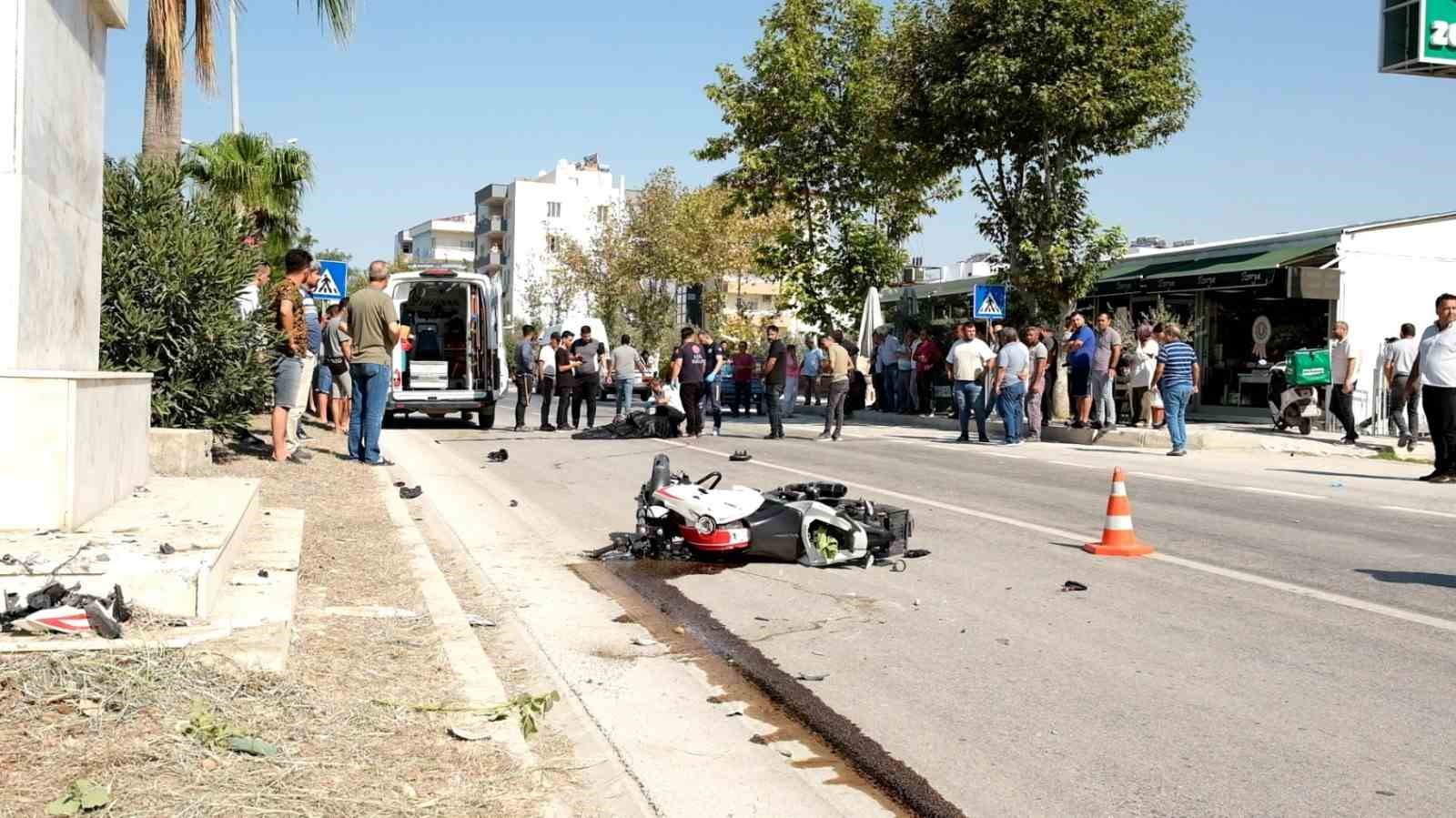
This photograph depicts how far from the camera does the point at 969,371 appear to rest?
20938 mm

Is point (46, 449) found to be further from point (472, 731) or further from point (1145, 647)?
point (1145, 647)

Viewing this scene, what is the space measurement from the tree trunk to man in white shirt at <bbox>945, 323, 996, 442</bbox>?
1158 cm

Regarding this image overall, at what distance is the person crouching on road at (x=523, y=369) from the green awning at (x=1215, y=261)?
1257cm

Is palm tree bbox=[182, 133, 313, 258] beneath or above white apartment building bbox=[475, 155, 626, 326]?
beneath

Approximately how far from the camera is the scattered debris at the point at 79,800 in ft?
11.1

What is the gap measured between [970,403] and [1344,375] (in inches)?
226

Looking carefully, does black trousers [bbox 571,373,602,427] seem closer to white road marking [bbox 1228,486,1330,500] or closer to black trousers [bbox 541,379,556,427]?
black trousers [bbox 541,379,556,427]

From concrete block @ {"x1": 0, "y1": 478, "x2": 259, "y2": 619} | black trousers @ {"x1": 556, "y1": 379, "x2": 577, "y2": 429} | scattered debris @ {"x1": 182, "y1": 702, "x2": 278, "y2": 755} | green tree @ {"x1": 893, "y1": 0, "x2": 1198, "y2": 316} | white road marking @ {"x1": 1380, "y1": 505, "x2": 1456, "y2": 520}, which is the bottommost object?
scattered debris @ {"x1": 182, "y1": 702, "x2": 278, "y2": 755}

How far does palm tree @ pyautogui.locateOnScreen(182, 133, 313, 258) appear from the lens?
2559cm

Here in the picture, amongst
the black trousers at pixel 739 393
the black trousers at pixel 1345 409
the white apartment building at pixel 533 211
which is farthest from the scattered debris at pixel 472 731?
the white apartment building at pixel 533 211

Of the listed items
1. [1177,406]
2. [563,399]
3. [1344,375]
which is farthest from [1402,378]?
[563,399]

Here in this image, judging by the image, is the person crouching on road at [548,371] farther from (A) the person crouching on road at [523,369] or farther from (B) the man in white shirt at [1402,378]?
(B) the man in white shirt at [1402,378]

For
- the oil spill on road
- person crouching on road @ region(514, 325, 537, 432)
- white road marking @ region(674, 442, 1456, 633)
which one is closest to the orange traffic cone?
white road marking @ region(674, 442, 1456, 633)

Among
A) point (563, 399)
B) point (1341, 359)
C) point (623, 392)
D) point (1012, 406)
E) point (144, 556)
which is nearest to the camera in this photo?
point (144, 556)
